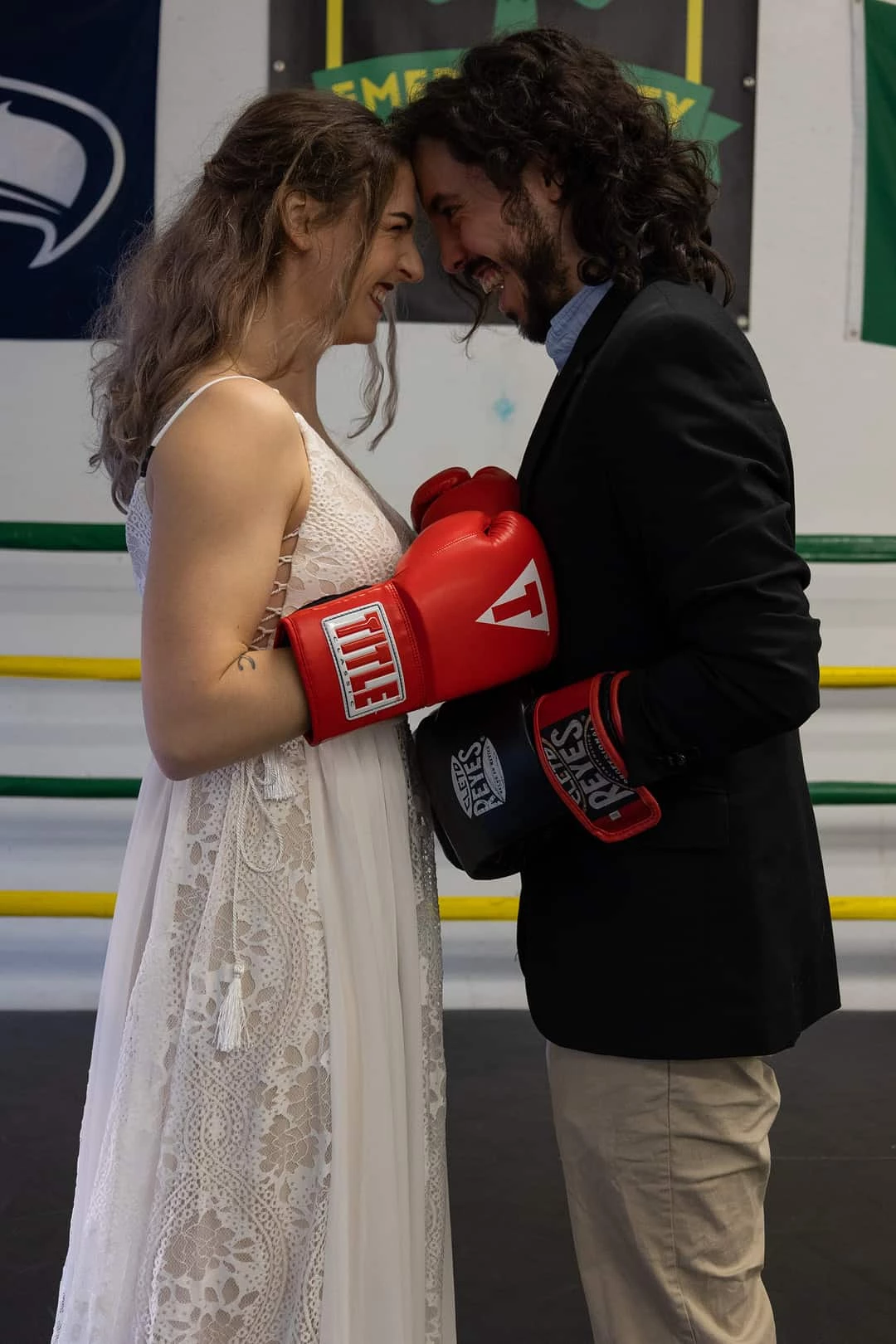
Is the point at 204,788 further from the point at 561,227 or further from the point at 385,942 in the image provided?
the point at 561,227

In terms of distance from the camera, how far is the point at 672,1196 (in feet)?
3.88

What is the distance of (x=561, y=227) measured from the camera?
133 cm

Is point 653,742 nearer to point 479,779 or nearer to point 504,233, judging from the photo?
point 479,779

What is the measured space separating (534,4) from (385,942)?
107 inches

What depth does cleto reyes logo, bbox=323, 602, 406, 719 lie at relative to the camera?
1.15 metres

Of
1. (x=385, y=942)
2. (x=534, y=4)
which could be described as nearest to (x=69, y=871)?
(x=385, y=942)

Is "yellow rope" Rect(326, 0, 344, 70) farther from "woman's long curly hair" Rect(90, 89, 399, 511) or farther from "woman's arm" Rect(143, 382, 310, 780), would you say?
"woman's arm" Rect(143, 382, 310, 780)

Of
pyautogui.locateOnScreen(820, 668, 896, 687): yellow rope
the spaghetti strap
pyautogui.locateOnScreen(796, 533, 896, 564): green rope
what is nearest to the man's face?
the spaghetti strap

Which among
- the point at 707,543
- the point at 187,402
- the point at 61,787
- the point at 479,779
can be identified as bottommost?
the point at 61,787

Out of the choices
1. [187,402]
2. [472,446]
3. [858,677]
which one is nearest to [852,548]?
[858,677]

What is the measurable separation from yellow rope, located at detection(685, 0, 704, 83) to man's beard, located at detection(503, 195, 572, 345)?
2.17 metres

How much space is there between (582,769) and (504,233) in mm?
591

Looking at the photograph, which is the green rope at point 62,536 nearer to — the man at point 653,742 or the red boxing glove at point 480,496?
the red boxing glove at point 480,496

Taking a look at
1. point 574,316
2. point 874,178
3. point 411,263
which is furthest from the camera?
point 874,178
